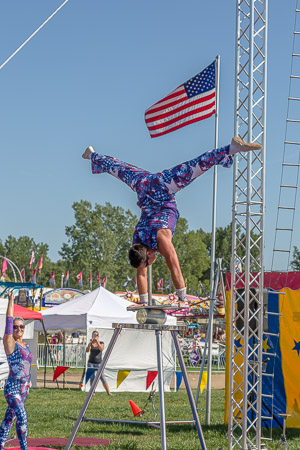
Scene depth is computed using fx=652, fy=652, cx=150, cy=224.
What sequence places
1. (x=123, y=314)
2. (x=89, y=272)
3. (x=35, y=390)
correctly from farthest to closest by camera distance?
(x=89, y=272) < (x=123, y=314) < (x=35, y=390)

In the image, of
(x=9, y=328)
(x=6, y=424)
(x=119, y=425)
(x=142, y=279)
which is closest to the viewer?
(x=142, y=279)

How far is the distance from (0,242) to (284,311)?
82.4 m

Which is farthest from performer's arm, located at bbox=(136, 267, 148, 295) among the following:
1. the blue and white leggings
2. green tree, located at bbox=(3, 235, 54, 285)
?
green tree, located at bbox=(3, 235, 54, 285)

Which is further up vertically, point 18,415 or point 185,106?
point 185,106

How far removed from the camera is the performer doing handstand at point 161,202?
19.3 ft

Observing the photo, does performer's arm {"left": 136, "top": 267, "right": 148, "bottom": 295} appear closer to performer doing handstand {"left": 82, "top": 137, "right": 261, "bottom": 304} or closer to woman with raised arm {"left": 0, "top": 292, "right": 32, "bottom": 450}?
performer doing handstand {"left": 82, "top": 137, "right": 261, "bottom": 304}

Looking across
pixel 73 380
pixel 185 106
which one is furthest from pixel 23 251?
pixel 185 106

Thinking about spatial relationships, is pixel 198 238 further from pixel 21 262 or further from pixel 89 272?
pixel 21 262

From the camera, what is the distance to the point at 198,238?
73.8 m

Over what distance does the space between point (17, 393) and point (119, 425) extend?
156 inches

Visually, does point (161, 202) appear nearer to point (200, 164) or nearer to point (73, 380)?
point (200, 164)

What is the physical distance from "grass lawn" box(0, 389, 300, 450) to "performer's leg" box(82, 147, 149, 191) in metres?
3.46

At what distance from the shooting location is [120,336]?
18016 millimetres

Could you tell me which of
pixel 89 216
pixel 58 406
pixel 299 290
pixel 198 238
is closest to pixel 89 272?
pixel 89 216
